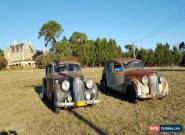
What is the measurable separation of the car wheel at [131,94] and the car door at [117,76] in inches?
33.9

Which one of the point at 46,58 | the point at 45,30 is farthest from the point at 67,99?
the point at 45,30

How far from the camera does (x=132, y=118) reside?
9430 millimetres

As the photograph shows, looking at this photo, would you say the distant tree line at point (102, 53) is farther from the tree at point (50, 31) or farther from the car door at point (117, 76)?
the car door at point (117, 76)

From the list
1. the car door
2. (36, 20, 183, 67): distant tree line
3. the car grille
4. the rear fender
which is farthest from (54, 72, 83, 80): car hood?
(36, 20, 183, 67): distant tree line

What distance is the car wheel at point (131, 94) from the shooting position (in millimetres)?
11984

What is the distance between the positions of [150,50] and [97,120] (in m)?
72.6

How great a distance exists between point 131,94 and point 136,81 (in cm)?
70

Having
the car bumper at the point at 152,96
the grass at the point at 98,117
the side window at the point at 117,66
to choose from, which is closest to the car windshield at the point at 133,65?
the side window at the point at 117,66

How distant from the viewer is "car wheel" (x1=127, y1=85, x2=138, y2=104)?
11984mm

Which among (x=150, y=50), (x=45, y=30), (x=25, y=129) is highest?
(x=45, y=30)

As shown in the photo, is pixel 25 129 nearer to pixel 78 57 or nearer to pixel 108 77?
pixel 108 77

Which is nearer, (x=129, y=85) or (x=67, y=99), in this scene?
(x=67, y=99)

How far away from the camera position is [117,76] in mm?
14055

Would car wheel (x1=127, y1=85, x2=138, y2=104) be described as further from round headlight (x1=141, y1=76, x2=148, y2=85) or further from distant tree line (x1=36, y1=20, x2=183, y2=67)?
distant tree line (x1=36, y1=20, x2=183, y2=67)
